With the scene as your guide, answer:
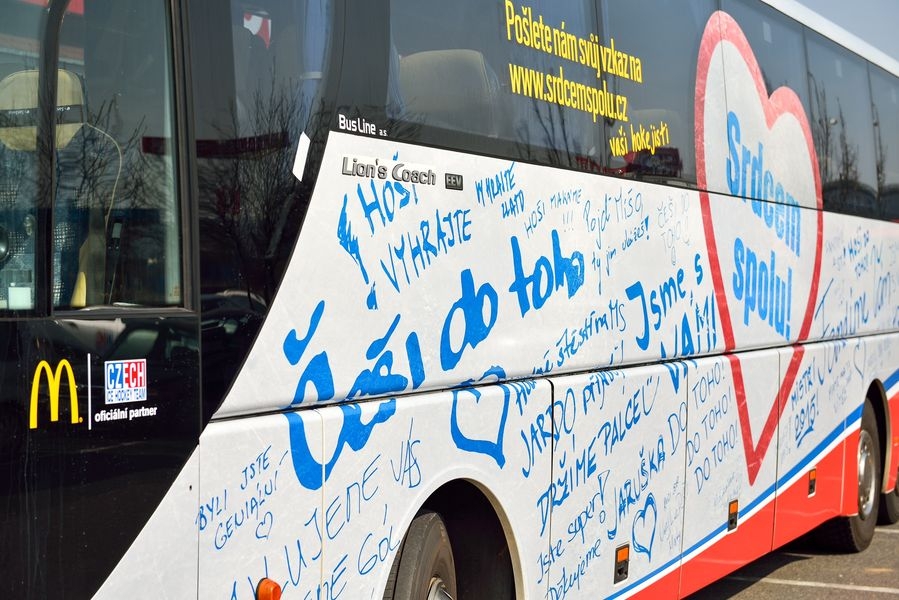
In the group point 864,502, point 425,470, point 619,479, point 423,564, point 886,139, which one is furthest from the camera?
point 886,139

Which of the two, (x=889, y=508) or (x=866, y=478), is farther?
(x=889, y=508)

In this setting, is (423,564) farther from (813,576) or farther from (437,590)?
(813,576)

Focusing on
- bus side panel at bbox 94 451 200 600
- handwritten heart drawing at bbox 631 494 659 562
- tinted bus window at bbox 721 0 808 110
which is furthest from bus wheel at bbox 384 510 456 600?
tinted bus window at bbox 721 0 808 110

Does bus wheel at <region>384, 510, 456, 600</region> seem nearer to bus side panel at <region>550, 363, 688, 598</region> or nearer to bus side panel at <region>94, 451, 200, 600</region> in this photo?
bus side panel at <region>550, 363, 688, 598</region>

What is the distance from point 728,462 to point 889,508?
4.59m

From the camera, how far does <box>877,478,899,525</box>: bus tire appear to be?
1112 cm

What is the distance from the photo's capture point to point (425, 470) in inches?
179

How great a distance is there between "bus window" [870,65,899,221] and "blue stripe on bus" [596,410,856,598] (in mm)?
1970

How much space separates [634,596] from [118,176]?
3.80m

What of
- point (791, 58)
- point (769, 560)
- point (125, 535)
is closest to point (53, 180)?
point (125, 535)

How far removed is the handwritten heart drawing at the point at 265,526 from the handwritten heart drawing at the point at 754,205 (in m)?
4.00

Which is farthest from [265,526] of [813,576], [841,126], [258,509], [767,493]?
[841,126]

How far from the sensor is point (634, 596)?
20.2ft

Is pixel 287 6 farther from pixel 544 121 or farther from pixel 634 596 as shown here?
pixel 634 596
